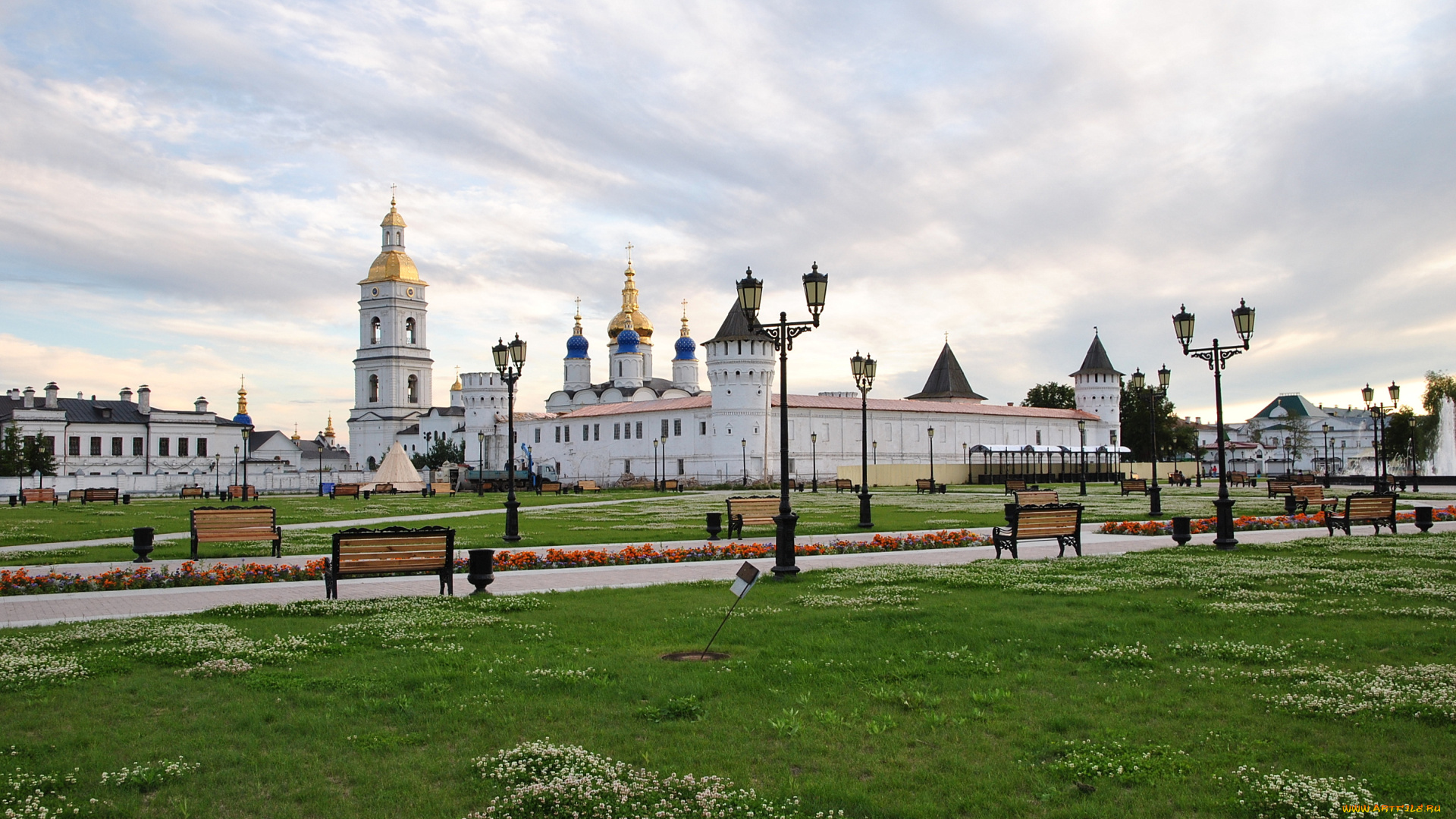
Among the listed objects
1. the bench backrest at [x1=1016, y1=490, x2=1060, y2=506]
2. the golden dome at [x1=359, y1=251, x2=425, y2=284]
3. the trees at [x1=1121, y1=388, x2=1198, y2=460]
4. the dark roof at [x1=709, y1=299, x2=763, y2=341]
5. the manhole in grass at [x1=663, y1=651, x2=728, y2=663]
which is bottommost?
the manhole in grass at [x1=663, y1=651, x2=728, y2=663]

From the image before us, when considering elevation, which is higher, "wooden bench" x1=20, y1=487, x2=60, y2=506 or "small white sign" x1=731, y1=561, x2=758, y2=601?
"small white sign" x1=731, y1=561, x2=758, y2=601

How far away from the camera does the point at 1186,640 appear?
7.58 m

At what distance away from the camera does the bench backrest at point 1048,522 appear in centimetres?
1448

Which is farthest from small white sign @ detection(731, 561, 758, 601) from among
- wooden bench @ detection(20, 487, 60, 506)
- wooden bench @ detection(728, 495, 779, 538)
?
wooden bench @ detection(20, 487, 60, 506)

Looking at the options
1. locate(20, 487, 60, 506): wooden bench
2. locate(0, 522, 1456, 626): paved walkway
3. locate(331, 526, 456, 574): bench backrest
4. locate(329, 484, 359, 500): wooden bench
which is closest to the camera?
locate(0, 522, 1456, 626): paved walkway

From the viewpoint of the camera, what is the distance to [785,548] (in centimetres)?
1241

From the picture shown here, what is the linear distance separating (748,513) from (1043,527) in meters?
5.70

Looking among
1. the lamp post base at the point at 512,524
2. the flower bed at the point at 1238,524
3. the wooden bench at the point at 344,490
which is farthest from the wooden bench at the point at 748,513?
the wooden bench at the point at 344,490

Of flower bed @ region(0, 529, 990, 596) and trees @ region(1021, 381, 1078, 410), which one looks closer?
flower bed @ region(0, 529, 990, 596)

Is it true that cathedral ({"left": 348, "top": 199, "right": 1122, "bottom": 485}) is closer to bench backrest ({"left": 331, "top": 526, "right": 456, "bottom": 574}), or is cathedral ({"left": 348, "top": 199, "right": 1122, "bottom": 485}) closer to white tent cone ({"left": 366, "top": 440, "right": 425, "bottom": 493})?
white tent cone ({"left": 366, "top": 440, "right": 425, "bottom": 493})

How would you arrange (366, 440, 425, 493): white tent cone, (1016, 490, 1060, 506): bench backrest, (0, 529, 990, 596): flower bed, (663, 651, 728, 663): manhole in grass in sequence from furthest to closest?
1. (366, 440, 425, 493): white tent cone
2. (1016, 490, 1060, 506): bench backrest
3. (0, 529, 990, 596): flower bed
4. (663, 651, 728, 663): manhole in grass

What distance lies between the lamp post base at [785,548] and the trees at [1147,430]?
266ft

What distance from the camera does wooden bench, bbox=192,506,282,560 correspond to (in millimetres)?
15484

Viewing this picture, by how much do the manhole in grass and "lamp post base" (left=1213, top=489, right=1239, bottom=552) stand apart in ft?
35.6
